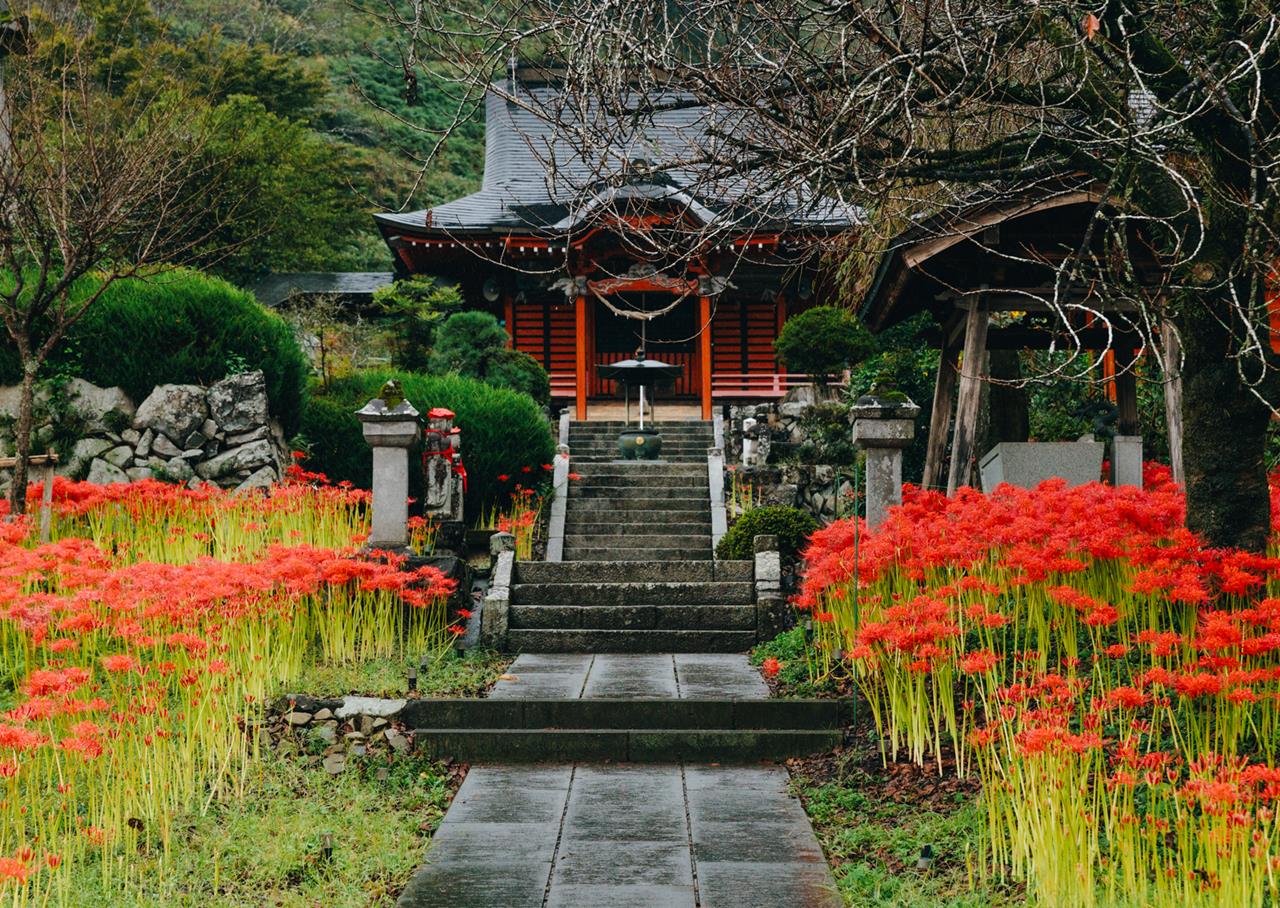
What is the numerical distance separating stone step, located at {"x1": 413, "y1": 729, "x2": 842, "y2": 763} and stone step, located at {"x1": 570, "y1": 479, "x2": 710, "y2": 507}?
8.33 metres

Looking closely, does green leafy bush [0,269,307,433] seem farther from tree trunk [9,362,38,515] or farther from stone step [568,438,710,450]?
stone step [568,438,710,450]

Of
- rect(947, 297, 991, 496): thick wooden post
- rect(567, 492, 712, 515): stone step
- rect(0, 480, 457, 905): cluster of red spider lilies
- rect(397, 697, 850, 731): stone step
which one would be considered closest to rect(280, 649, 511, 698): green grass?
rect(0, 480, 457, 905): cluster of red spider lilies

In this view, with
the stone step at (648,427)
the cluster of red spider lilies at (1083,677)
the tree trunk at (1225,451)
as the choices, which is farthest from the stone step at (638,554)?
the tree trunk at (1225,451)

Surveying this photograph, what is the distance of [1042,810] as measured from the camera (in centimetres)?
396

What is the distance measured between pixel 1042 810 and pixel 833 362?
13463 millimetres

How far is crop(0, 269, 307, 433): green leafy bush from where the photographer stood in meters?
12.9

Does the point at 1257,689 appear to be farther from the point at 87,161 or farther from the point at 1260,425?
the point at 87,161

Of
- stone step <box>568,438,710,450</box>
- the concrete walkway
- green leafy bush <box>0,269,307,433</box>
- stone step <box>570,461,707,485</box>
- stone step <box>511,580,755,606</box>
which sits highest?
green leafy bush <box>0,269,307,433</box>

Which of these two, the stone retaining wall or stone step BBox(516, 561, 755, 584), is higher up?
the stone retaining wall

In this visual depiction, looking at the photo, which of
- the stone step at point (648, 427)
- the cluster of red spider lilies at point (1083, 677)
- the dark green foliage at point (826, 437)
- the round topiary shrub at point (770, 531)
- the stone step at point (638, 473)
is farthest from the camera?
the stone step at point (648, 427)

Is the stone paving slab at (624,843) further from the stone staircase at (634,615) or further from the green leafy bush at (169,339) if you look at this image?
the green leafy bush at (169,339)

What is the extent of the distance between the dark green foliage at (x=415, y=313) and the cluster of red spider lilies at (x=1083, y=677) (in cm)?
1355

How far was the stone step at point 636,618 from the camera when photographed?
966cm

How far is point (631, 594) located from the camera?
998 cm
